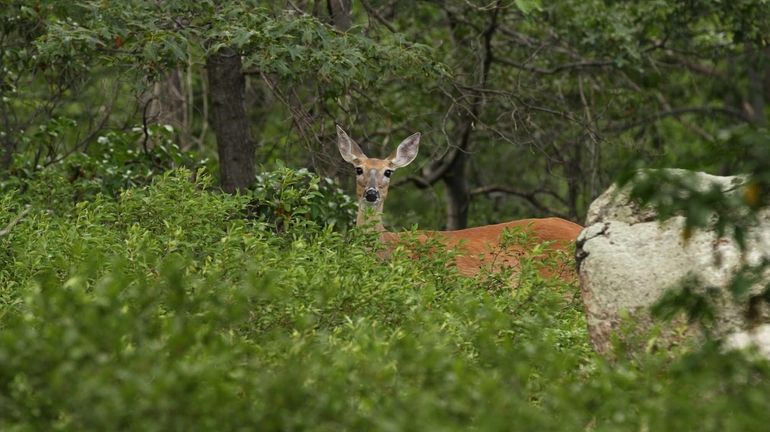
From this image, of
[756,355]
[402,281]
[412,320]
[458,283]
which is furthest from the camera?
[458,283]

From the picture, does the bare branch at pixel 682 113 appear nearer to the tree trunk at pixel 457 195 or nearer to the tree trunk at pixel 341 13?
the tree trunk at pixel 457 195

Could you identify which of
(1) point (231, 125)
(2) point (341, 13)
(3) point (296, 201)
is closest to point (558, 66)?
(2) point (341, 13)

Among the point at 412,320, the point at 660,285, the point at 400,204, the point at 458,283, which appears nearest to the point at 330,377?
the point at 412,320

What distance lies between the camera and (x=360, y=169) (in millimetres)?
10688

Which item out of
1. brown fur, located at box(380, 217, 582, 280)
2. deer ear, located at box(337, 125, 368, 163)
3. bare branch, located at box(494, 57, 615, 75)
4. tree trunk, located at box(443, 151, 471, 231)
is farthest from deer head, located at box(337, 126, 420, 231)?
tree trunk, located at box(443, 151, 471, 231)

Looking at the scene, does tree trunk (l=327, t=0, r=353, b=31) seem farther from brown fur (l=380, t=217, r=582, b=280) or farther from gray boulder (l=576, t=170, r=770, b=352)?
gray boulder (l=576, t=170, r=770, b=352)

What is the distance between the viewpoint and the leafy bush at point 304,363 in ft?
14.0

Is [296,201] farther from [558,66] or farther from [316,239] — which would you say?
[558,66]

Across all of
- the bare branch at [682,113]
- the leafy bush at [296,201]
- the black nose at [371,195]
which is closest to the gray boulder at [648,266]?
the leafy bush at [296,201]

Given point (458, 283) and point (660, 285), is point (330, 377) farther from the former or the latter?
point (458, 283)

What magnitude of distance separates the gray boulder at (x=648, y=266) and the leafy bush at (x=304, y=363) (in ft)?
0.91

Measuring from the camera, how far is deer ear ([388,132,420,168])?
437 inches

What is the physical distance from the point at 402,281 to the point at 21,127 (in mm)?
5670

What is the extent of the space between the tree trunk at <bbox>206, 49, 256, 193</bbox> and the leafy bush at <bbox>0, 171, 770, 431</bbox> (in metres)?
3.37
